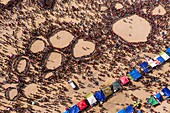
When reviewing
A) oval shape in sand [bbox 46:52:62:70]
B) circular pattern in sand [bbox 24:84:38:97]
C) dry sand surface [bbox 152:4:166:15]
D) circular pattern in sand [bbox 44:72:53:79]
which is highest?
dry sand surface [bbox 152:4:166:15]

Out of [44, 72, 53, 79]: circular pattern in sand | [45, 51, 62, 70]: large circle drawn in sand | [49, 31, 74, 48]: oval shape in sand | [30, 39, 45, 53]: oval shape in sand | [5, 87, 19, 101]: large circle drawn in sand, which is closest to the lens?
[5, 87, 19, 101]: large circle drawn in sand

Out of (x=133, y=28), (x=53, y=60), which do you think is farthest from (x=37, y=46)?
(x=133, y=28)

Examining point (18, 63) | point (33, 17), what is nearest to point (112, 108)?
point (18, 63)

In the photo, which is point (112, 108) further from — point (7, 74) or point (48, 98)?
point (7, 74)

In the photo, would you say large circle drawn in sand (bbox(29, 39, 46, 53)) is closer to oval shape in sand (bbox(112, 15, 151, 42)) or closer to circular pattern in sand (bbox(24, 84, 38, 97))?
circular pattern in sand (bbox(24, 84, 38, 97))

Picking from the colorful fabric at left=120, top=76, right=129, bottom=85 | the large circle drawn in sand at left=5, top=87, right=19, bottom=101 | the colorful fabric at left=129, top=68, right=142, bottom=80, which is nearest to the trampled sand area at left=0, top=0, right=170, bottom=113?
the large circle drawn in sand at left=5, top=87, right=19, bottom=101

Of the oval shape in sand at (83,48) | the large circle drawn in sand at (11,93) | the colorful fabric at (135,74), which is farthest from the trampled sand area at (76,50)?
the colorful fabric at (135,74)
